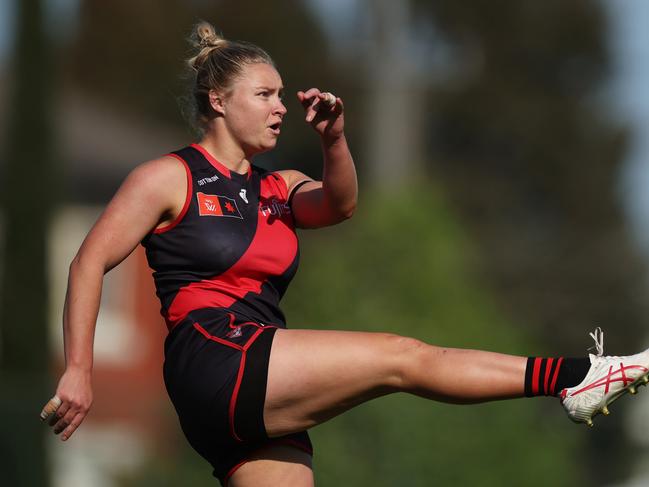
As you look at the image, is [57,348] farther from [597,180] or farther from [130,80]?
[597,180]

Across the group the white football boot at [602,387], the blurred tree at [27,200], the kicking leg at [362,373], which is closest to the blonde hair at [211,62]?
the kicking leg at [362,373]

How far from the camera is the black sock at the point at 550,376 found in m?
4.78

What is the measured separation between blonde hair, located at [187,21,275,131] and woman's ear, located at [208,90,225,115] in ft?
0.07

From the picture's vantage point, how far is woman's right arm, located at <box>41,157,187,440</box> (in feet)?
15.9

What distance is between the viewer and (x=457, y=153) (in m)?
35.4

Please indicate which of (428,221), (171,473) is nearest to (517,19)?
(428,221)

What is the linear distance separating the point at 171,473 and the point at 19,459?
4.74ft

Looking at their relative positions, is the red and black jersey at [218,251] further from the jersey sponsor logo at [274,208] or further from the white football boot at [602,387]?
the white football boot at [602,387]

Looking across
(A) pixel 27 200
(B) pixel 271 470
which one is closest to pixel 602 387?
(B) pixel 271 470

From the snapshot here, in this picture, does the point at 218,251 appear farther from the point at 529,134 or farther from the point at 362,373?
the point at 529,134

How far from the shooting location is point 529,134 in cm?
3547

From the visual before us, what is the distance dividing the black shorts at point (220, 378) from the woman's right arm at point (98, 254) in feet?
1.18

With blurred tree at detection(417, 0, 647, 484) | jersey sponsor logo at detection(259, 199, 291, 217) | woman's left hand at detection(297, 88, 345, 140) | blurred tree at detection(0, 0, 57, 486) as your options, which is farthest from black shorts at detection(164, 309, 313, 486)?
blurred tree at detection(417, 0, 647, 484)

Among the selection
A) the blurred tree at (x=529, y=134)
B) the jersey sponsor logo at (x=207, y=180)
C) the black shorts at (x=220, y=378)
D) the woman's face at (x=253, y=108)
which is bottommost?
the blurred tree at (x=529, y=134)
